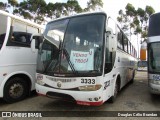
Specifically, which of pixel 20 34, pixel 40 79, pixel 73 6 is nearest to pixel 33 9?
pixel 73 6

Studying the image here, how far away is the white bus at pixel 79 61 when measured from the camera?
16.1ft

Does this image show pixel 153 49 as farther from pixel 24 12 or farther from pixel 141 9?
pixel 141 9

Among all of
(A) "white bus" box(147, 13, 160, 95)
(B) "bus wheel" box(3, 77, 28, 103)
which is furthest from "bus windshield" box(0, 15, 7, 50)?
(A) "white bus" box(147, 13, 160, 95)

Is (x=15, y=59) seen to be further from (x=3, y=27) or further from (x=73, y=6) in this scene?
(x=73, y=6)

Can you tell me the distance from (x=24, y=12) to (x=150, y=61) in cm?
2253

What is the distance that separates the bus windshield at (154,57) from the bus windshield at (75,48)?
2.45 metres

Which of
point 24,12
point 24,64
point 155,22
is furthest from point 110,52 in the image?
point 24,12

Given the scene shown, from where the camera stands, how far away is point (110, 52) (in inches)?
216

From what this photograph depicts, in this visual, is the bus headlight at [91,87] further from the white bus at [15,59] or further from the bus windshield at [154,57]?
the white bus at [15,59]

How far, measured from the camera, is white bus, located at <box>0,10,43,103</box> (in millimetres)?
6168

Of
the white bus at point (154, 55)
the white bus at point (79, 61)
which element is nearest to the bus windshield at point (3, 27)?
the white bus at point (79, 61)

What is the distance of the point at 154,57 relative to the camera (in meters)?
6.58

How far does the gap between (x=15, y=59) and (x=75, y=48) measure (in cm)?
255

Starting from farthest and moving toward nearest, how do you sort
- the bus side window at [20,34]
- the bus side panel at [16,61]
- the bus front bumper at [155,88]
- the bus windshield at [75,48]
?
the bus side window at [20,34], the bus front bumper at [155,88], the bus side panel at [16,61], the bus windshield at [75,48]
